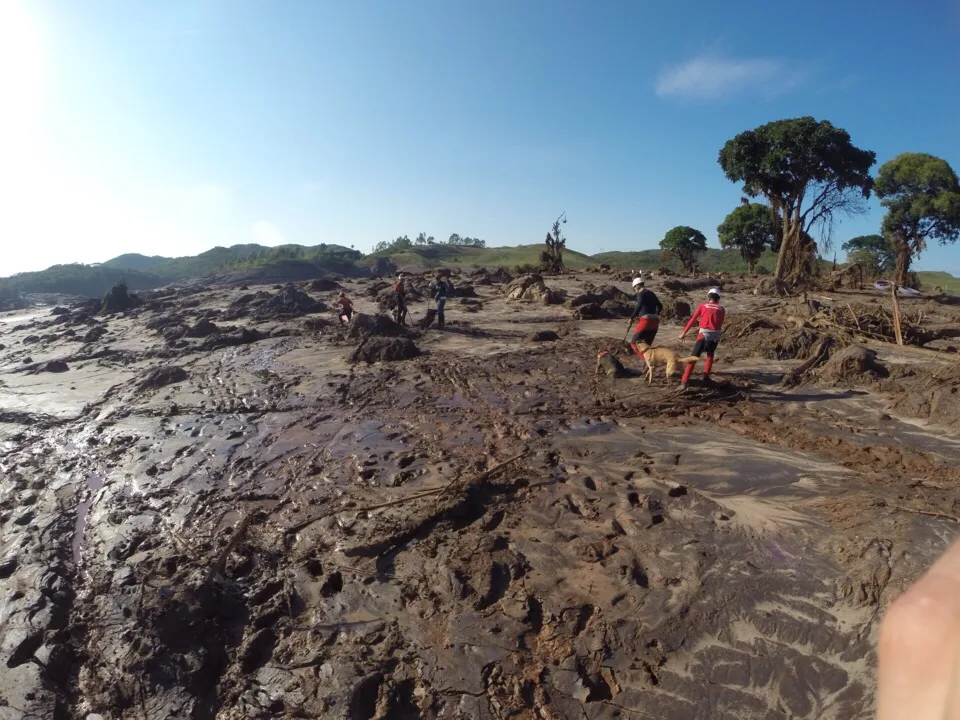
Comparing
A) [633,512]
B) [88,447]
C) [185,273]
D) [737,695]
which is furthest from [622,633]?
[185,273]

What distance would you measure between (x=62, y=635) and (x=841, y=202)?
25.6m

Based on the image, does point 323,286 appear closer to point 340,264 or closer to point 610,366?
point 610,366

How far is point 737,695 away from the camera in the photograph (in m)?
3.40

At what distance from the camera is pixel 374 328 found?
13.7 meters

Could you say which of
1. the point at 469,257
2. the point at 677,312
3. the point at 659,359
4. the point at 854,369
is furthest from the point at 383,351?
the point at 469,257

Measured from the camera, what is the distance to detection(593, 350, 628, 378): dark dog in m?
9.09

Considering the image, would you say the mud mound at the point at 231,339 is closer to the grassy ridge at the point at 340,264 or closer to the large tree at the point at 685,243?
the large tree at the point at 685,243

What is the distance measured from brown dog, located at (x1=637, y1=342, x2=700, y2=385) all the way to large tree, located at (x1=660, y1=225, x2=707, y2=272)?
29.1 m

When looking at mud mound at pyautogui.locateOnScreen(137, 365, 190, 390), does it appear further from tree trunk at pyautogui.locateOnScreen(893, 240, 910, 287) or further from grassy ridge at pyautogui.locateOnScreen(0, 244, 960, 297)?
grassy ridge at pyautogui.locateOnScreen(0, 244, 960, 297)

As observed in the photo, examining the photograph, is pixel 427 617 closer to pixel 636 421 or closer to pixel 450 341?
pixel 636 421

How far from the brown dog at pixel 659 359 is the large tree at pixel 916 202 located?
17499 millimetres

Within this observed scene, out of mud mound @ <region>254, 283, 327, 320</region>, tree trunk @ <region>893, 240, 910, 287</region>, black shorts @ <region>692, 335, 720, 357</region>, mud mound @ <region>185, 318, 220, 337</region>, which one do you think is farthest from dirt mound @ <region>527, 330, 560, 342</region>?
tree trunk @ <region>893, 240, 910, 287</region>

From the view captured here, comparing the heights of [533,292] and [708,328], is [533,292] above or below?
above

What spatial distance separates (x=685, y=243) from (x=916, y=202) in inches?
571
